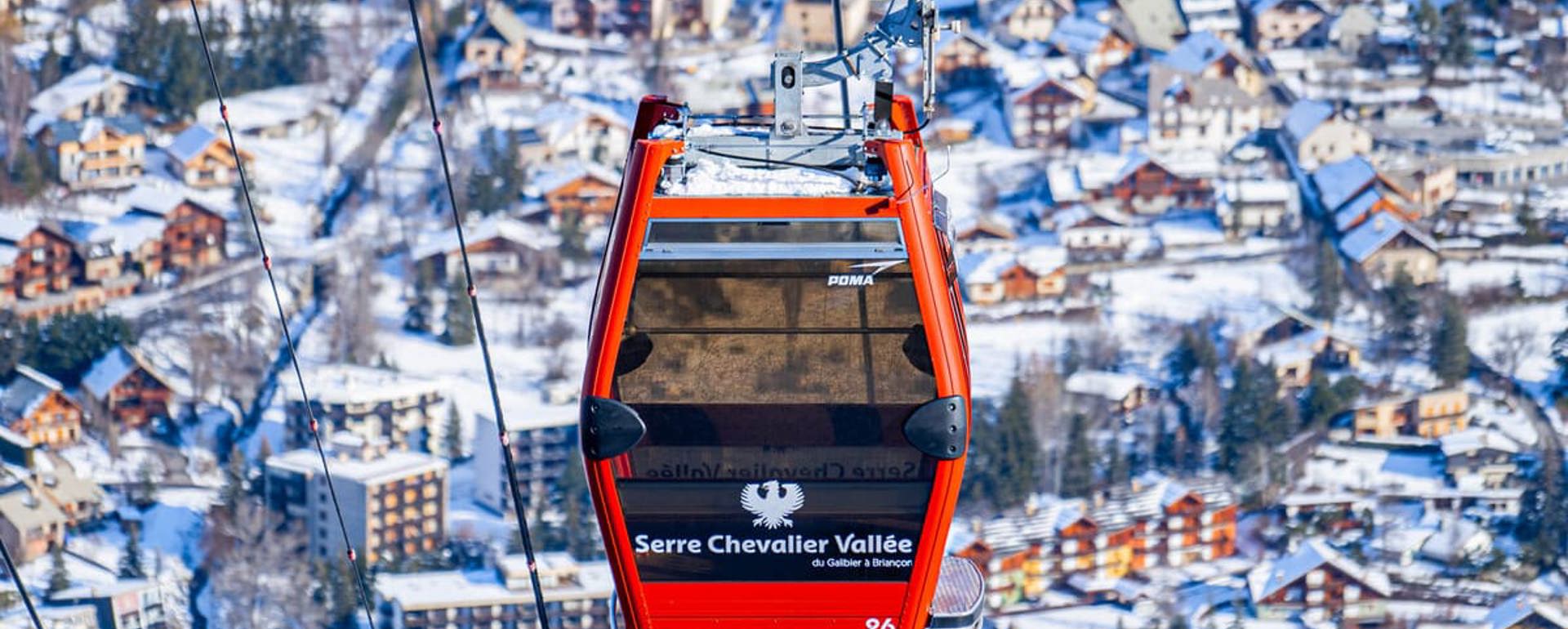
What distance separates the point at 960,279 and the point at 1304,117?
41.6ft

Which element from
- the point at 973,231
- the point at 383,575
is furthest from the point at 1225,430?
the point at 383,575

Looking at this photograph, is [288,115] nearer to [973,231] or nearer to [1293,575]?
[973,231]

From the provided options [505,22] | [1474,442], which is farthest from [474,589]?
[505,22]

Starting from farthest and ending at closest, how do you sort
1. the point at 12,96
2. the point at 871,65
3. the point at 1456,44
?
1. the point at 1456,44
2. the point at 12,96
3. the point at 871,65

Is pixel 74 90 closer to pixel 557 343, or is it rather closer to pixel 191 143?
pixel 191 143

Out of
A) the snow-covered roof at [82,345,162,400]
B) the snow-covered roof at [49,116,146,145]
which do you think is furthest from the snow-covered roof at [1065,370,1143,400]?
the snow-covered roof at [49,116,146,145]

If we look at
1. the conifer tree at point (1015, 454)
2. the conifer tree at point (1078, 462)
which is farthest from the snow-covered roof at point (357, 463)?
the conifer tree at point (1078, 462)

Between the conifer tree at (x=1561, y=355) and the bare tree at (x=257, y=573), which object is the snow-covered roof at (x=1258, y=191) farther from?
the bare tree at (x=257, y=573)

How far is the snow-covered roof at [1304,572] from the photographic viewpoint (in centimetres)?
2372

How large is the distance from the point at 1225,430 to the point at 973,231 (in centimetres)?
605

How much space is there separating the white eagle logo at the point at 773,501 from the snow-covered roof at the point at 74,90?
33.7 m

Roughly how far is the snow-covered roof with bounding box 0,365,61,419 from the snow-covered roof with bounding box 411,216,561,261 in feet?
15.4

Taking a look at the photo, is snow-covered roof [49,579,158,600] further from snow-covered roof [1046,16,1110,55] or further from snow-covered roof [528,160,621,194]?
snow-covered roof [1046,16,1110,55]

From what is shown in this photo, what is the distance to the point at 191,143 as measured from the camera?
37.5 meters
